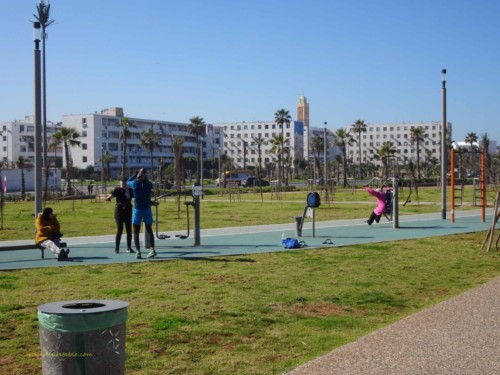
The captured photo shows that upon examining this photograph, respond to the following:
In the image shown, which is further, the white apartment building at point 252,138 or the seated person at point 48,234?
the white apartment building at point 252,138

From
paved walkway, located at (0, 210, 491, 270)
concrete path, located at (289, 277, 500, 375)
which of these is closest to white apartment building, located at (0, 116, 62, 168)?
paved walkway, located at (0, 210, 491, 270)

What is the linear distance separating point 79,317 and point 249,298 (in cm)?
471

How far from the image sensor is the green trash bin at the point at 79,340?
4.12m

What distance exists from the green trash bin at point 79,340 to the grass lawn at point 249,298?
1.37 meters

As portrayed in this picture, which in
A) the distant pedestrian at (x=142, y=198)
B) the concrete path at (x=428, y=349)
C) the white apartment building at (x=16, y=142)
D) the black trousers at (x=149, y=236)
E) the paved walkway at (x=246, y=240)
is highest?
the white apartment building at (x=16, y=142)

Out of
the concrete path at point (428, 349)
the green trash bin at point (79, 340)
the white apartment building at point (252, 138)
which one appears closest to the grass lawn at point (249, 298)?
the concrete path at point (428, 349)

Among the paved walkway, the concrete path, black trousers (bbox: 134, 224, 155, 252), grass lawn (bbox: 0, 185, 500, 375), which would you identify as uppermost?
black trousers (bbox: 134, 224, 155, 252)

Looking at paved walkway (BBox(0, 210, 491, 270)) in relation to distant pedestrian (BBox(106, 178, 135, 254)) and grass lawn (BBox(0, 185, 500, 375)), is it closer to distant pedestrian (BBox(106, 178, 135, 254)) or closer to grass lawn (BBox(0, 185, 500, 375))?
distant pedestrian (BBox(106, 178, 135, 254))

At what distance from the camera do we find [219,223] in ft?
69.8

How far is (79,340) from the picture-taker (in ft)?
13.5

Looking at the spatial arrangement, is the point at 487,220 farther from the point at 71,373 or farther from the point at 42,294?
the point at 71,373

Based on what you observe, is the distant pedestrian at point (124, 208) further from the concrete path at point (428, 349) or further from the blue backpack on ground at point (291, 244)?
the concrete path at point (428, 349)

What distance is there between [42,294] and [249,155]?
140m

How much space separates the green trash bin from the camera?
13.5 feet
